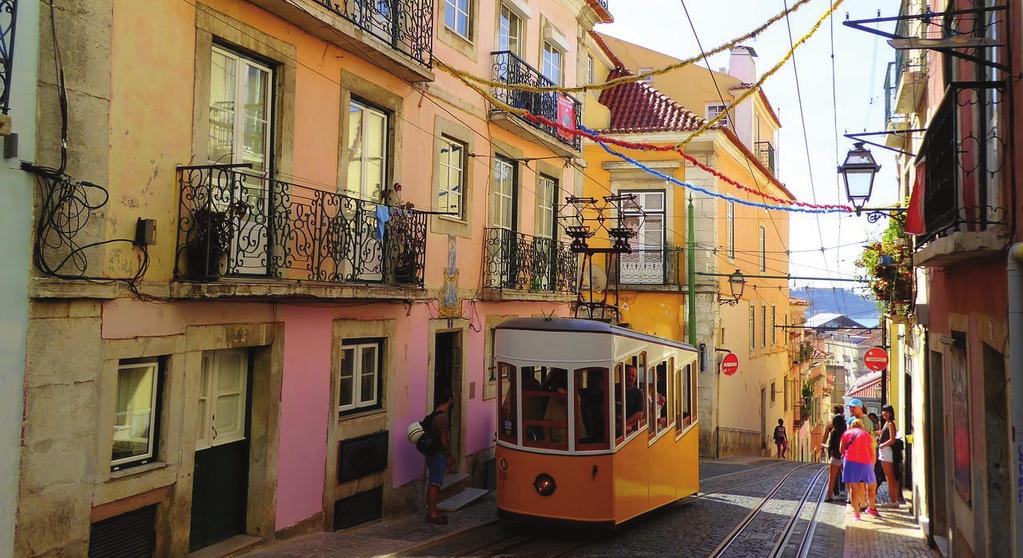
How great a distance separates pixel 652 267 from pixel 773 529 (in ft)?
39.2

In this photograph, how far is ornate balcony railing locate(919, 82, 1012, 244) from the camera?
247 inches

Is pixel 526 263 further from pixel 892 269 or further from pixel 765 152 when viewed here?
pixel 765 152

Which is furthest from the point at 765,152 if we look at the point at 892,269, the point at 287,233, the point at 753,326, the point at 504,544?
the point at 287,233

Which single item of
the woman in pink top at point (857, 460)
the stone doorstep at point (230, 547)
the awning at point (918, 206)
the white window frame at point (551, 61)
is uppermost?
the white window frame at point (551, 61)

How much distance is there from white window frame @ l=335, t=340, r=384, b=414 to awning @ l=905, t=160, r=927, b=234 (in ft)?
21.1

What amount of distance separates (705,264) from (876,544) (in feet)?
40.5

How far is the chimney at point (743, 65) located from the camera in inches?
1113

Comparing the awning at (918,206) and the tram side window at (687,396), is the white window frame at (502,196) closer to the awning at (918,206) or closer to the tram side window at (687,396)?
the tram side window at (687,396)

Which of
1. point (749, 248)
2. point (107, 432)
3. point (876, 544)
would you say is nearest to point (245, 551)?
point (107, 432)

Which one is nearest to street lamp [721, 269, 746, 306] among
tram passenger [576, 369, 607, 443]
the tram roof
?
the tram roof

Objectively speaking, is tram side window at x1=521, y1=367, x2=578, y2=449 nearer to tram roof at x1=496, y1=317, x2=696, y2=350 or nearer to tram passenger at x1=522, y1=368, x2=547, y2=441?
tram passenger at x1=522, y1=368, x2=547, y2=441

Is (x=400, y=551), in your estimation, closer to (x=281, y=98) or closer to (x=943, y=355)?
(x=281, y=98)

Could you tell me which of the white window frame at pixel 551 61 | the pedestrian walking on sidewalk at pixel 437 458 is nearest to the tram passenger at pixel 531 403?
the pedestrian walking on sidewalk at pixel 437 458

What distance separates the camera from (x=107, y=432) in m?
6.64
